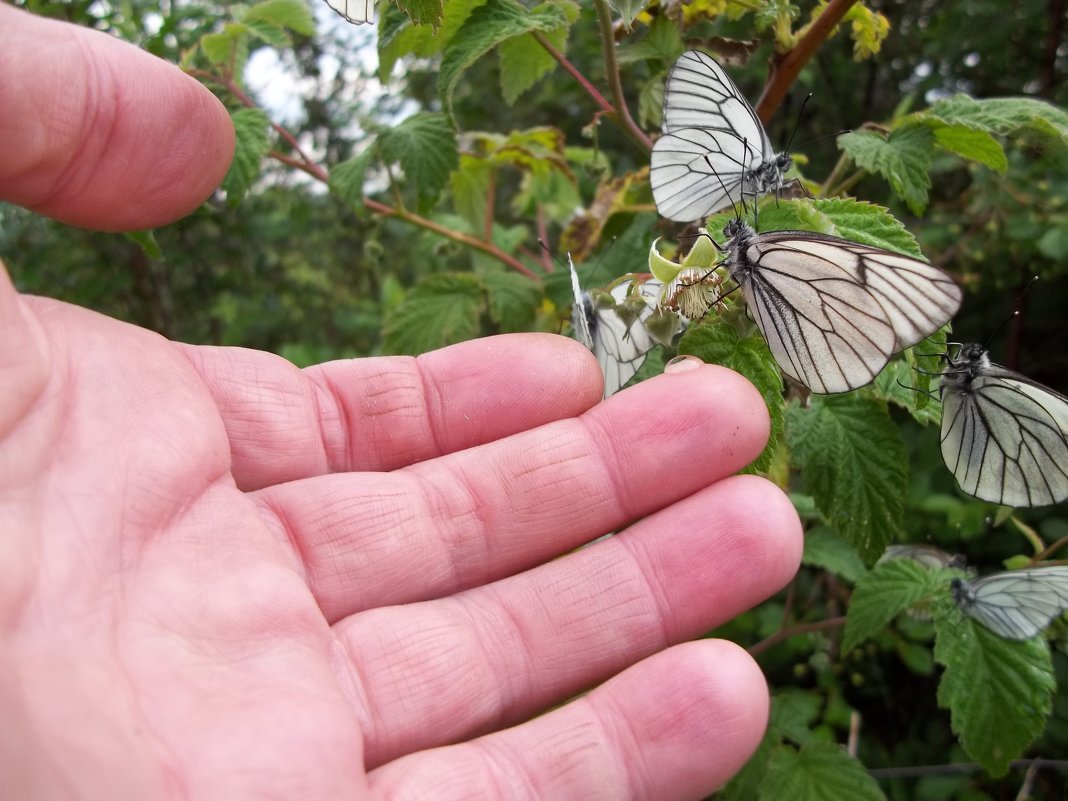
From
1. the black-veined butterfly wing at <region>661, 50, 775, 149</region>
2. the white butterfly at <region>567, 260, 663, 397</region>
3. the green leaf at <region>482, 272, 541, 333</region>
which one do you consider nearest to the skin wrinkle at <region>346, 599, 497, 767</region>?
the white butterfly at <region>567, 260, 663, 397</region>

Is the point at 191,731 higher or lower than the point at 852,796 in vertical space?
higher

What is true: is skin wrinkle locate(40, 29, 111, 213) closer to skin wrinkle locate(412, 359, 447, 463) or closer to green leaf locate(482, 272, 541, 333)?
skin wrinkle locate(412, 359, 447, 463)

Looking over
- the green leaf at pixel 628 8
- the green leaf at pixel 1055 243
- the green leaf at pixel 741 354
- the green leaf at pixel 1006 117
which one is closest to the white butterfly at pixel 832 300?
the green leaf at pixel 741 354

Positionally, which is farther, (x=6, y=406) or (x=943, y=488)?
(x=943, y=488)

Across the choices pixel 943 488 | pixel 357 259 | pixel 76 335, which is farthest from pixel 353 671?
pixel 357 259

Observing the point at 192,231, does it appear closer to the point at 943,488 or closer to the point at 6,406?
the point at 6,406

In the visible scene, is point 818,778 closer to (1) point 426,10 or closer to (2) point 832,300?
(2) point 832,300
